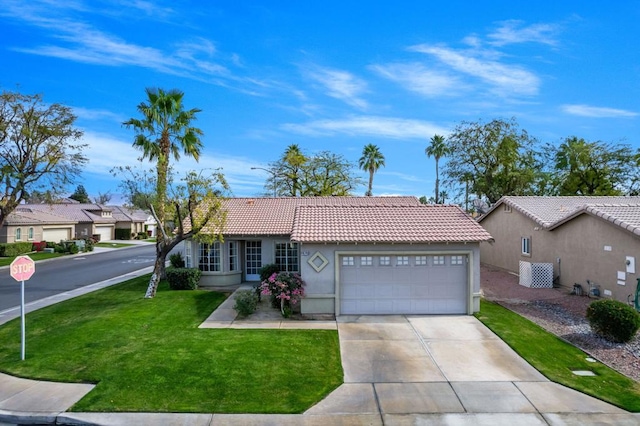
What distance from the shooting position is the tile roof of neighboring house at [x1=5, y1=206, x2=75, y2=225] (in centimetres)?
4050

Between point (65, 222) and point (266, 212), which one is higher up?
point (266, 212)

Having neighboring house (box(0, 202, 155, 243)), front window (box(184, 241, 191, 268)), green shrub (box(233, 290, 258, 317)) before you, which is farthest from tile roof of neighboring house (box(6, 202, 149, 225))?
green shrub (box(233, 290, 258, 317))

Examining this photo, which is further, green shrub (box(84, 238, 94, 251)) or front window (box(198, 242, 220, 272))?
green shrub (box(84, 238, 94, 251))

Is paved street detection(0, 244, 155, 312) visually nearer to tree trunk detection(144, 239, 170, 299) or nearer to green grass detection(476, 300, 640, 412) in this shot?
tree trunk detection(144, 239, 170, 299)

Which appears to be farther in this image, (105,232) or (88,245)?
(105,232)

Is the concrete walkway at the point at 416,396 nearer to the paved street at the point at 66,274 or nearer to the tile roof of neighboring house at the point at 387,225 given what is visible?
the tile roof of neighboring house at the point at 387,225

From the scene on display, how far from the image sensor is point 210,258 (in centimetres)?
1994

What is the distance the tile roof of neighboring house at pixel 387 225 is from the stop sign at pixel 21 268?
7.44 meters

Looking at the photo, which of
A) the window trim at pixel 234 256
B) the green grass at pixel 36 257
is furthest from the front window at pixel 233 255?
the green grass at pixel 36 257

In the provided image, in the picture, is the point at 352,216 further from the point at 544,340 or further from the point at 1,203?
the point at 1,203

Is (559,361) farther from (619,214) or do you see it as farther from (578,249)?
(578,249)

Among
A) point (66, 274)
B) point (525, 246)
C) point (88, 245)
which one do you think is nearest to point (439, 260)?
point (525, 246)

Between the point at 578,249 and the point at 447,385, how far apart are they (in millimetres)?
13396

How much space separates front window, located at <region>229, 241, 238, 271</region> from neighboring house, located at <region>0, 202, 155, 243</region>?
1501 cm
